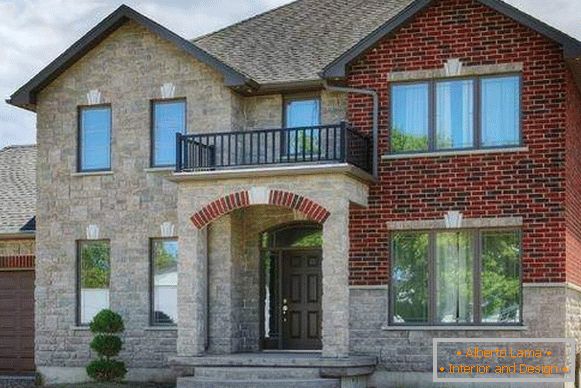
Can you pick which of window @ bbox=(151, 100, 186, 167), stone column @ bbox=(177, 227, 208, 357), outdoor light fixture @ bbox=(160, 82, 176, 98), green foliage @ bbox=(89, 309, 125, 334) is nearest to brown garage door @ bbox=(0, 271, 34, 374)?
green foliage @ bbox=(89, 309, 125, 334)

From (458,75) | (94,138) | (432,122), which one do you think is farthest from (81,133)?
(458,75)

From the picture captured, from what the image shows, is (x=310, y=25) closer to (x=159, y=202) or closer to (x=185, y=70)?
(x=185, y=70)

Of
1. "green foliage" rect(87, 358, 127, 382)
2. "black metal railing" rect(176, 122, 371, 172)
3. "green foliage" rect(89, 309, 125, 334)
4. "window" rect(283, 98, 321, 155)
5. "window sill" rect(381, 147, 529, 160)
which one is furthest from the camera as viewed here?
"green foliage" rect(89, 309, 125, 334)

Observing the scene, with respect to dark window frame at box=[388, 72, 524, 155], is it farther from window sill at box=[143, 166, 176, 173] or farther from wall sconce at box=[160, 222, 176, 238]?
wall sconce at box=[160, 222, 176, 238]

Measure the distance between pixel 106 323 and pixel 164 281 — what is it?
5.06 ft

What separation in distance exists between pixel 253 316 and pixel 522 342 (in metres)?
5.48

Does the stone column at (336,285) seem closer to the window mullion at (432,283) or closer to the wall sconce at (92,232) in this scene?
the window mullion at (432,283)

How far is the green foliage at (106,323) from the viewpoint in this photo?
2225cm

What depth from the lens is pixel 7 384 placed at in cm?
2406

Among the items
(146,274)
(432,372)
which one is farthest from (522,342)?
(146,274)

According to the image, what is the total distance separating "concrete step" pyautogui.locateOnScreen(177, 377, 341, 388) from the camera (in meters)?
19.2

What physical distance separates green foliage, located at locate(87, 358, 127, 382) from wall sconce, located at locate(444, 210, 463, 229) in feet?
23.6

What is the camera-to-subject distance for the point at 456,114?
20766mm

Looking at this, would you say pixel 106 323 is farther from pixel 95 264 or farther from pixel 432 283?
pixel 432 283
